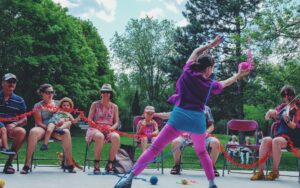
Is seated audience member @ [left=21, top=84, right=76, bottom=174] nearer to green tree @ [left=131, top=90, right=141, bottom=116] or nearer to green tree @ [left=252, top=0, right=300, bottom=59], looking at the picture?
green tree @ [left=252, top=0, right=300, bottom=59]

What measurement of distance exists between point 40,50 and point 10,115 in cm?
2019

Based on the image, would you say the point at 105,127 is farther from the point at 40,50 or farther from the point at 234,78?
the point at 40,50

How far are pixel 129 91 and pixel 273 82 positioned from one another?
3576 centimetres

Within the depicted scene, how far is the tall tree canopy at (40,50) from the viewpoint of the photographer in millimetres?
24562

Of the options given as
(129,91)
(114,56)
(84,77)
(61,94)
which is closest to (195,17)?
(84,77)

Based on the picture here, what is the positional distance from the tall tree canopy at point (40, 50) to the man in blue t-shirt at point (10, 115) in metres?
17.8

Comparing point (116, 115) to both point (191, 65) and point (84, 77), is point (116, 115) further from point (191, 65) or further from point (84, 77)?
point (84, 77)

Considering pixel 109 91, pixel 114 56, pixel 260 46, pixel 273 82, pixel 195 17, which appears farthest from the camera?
pixel 114 56

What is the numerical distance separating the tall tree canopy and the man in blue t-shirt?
1783 cm

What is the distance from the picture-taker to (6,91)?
6996 mm

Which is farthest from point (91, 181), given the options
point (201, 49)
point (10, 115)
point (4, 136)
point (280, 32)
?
point (280, 32)

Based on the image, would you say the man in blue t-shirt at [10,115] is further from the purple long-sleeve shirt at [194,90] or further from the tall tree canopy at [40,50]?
the tall tree canopy at [40,50]

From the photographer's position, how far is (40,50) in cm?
2650

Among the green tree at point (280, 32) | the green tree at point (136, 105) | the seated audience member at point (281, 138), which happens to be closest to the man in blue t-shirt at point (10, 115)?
the seated audience member at point (281, 138)
